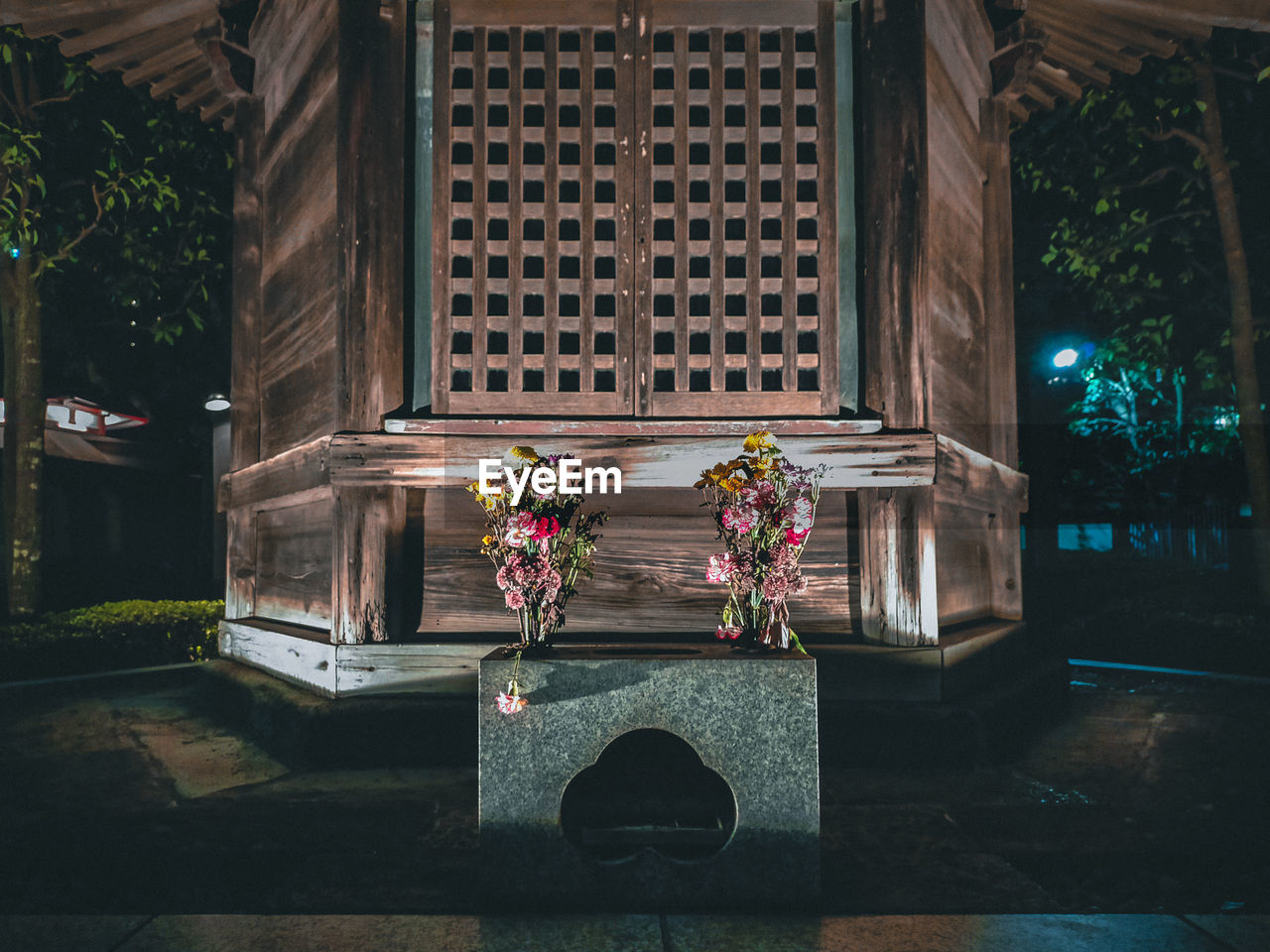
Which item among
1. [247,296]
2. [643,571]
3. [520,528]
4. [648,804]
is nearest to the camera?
[520,528]

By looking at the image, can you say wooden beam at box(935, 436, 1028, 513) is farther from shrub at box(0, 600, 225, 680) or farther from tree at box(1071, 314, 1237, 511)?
shrub at box(0, 600, 225, 680)

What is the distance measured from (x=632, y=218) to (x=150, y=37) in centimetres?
423

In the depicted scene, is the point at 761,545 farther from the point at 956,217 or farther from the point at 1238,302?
the point at 1238,302

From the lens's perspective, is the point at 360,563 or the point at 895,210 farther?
the point at 895,210

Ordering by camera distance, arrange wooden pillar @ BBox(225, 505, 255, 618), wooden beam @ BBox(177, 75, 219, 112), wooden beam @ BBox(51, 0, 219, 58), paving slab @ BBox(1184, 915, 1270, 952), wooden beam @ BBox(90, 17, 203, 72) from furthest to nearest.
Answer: wooden beam @ BBox(177, 75, 219, 112) < wooden pillar @ BBox(225, 505, 255, 618) < wooden beam @ BBox(90, 17, 203, 72) < wooden beam @ BBox(51, 0, 219, 58) < paving slab @ BBox(1184, 915, 1270, 952)

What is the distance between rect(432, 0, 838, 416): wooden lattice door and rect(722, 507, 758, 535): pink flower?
1930 millimetres

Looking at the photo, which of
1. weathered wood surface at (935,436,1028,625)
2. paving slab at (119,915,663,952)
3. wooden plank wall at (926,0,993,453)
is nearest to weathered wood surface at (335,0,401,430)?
paving slab at (119,915,663,952)

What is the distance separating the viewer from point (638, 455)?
5137 millimetres

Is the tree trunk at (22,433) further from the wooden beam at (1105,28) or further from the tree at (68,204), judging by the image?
the wooden beam at (1105,28)

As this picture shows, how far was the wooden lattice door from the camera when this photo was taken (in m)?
5.30

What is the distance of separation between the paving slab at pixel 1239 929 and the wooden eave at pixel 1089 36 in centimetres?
579

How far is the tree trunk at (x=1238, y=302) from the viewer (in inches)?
391

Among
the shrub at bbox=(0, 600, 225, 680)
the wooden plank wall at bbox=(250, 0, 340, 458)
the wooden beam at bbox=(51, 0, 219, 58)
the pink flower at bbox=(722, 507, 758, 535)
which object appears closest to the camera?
the pink flower at bbox=(722, 507, 758, 535)

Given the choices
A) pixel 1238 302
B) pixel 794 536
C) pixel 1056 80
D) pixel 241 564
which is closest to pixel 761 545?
pixel 794 536
